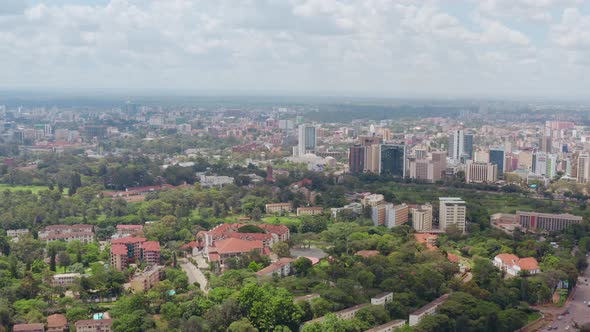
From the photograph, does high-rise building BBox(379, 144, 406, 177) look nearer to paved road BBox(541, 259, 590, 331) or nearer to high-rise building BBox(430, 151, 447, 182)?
high-rise building BBox(430, 151, 447, 182)

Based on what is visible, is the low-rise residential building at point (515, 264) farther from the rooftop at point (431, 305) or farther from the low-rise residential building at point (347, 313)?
the low-rise residential building at point (347, 313)

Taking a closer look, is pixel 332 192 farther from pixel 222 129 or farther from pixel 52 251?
pixel 222 129

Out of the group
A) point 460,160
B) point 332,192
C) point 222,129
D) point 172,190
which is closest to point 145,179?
point 172,190

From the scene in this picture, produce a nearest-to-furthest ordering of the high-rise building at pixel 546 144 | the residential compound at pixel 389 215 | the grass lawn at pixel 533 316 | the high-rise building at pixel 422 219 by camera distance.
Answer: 1. the grass lawn at pixel 533 316
2. the high-rise building at pixel 422 219
3. the residential compound at pixel 389 215
4. the high-rise building at pixel 546 144

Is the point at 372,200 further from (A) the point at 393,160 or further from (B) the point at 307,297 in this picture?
(B) the point at 307,297

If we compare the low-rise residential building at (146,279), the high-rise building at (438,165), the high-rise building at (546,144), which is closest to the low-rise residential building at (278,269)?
the low-rise residential building at (146,279)

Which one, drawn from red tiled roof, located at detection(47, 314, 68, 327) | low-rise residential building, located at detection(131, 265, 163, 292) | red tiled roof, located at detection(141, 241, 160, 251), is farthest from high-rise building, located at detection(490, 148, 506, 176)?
red tiled roof, located at detection(47, 314, 68, 327)
